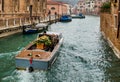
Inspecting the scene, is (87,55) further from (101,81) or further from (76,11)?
(76,11)

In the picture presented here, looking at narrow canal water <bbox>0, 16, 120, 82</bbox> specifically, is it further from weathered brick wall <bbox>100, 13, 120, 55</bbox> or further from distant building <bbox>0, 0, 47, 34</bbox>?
distant building <bbox>0, 0, 47, 34</bbox>

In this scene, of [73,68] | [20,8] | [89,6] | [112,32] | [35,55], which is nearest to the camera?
[35,55]

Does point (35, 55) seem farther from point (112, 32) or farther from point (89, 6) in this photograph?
point (89, 6)

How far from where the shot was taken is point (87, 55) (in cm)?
2019

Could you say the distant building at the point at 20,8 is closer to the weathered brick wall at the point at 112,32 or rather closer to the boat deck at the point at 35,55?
the weathered brick wall at the point at 112,32

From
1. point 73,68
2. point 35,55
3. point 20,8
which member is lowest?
point 73,68

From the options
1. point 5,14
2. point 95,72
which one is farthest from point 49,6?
point 95,72

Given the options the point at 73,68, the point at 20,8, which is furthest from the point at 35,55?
the point at 20,8

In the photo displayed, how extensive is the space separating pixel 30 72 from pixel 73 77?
6.75 ft

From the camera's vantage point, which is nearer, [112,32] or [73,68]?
[73,68]

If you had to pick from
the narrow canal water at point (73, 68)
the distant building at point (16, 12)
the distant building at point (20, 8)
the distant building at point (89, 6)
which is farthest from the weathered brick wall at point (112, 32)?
the distant building at point (89, 6)

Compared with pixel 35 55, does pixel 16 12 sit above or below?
above

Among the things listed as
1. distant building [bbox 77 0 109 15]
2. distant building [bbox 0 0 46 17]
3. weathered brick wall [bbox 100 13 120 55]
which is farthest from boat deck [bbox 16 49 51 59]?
distant building [bbox 77 0 109 15]

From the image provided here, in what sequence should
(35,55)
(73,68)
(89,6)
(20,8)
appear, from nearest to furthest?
1. (35,55)
2. (73,68)
3. (20,8)
4. (89,6)
